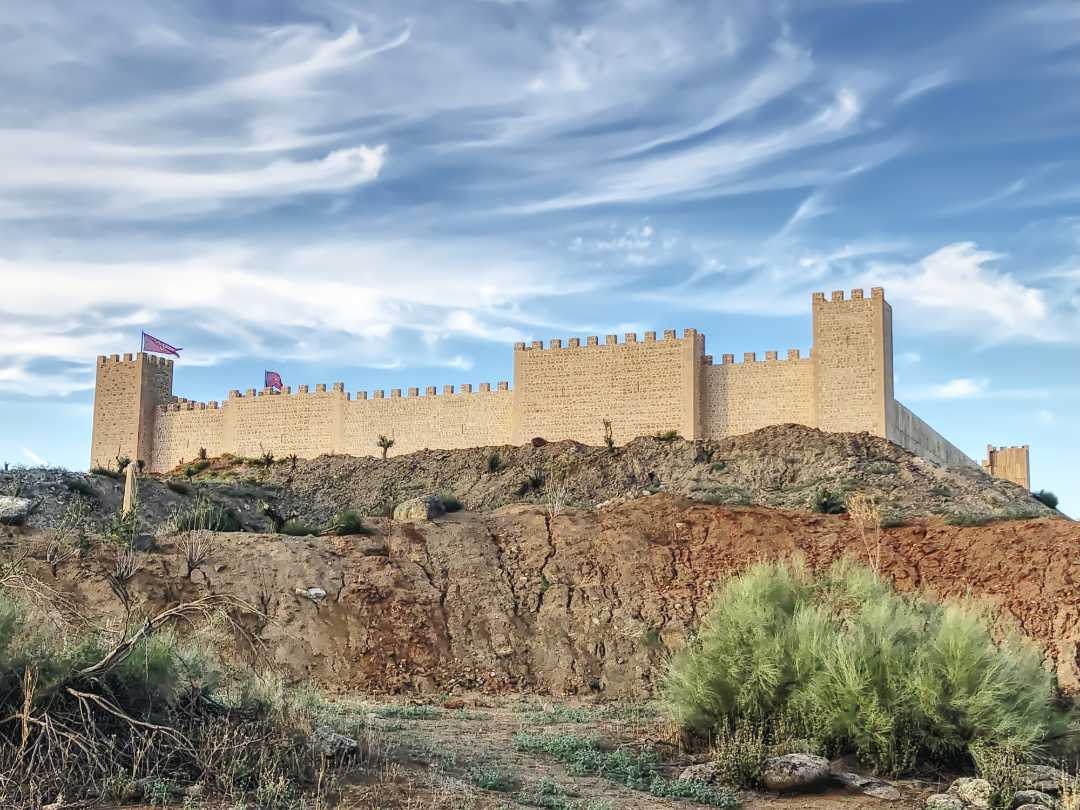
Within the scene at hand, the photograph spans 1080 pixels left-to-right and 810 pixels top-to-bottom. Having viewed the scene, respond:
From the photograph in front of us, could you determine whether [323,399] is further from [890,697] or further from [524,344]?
[890,697]

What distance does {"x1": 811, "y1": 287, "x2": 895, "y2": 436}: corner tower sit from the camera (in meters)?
38.7

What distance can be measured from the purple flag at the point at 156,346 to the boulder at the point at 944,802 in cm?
4709

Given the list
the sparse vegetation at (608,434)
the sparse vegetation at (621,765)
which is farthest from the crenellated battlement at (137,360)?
the sparse vegetation at (621,765)

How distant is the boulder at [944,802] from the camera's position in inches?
327

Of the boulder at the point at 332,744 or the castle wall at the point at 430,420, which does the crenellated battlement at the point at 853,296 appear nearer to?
the castle wall at the point at 430,420

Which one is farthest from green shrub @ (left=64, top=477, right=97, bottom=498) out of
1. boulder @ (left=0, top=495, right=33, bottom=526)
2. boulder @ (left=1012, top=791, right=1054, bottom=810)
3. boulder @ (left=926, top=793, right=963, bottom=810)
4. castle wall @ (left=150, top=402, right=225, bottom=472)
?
castle wall @ (left=150, top=402, right=225, bottom=472)

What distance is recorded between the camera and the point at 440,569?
17.5m

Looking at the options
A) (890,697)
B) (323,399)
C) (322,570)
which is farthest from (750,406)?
(890,697)

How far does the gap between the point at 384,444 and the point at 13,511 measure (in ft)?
95.9

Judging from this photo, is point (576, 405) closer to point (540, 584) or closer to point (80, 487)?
point (80, 487)

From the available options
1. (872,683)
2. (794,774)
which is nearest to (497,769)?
(794,774)

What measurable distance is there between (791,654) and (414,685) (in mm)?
6282

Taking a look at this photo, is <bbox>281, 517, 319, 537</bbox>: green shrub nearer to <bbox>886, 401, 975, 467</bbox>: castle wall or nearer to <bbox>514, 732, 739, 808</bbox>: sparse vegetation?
<bbox>514, 732, 739, 808</bbox>: sparse vegetation

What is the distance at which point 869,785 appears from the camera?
888 centimetres
